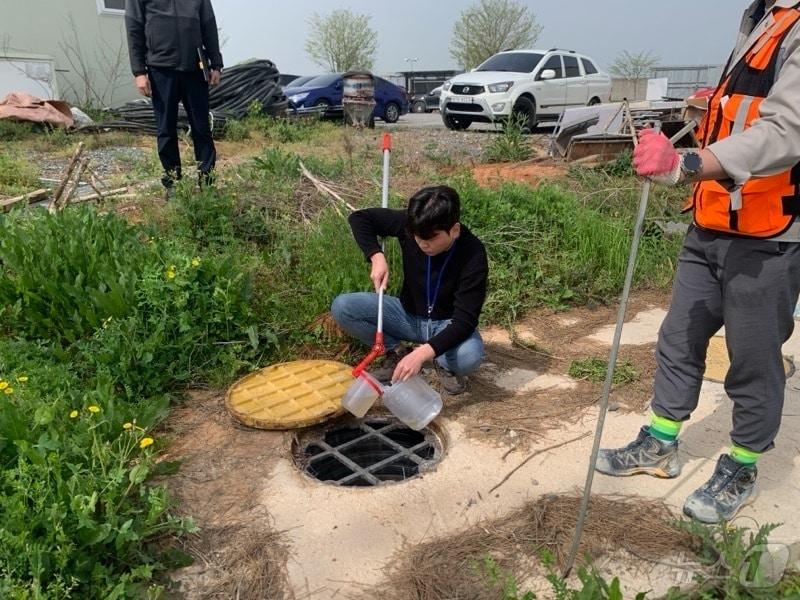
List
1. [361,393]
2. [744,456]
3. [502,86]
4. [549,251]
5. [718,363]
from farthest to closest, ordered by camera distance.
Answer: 1. [502,86]
2. [549,251]
3. [718,363]
4. [361,393]
5. [744,456]

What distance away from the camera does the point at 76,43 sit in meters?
12.0

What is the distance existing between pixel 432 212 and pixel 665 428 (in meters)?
1.29

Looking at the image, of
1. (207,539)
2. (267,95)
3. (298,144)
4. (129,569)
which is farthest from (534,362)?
(267,95)

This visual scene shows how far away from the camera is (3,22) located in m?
11.1

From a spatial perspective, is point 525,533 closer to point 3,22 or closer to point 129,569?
point 129,569

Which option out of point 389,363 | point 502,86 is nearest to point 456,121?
point 502,86

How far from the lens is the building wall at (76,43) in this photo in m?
11.3

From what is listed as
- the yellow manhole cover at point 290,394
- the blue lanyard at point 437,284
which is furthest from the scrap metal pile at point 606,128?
the yellow manhole cover at point 290,394

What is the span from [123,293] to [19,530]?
1.54 metres

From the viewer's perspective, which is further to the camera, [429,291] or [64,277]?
[64,277]

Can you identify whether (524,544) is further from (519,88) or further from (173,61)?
(519,88)

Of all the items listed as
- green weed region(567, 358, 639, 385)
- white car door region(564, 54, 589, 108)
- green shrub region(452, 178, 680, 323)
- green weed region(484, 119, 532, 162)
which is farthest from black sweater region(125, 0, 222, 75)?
white car door region(564, 54, 589, 108)

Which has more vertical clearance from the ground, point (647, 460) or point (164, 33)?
point (164, 33)

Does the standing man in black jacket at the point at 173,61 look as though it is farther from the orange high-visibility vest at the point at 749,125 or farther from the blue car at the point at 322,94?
the blue car at the point at 322,94
